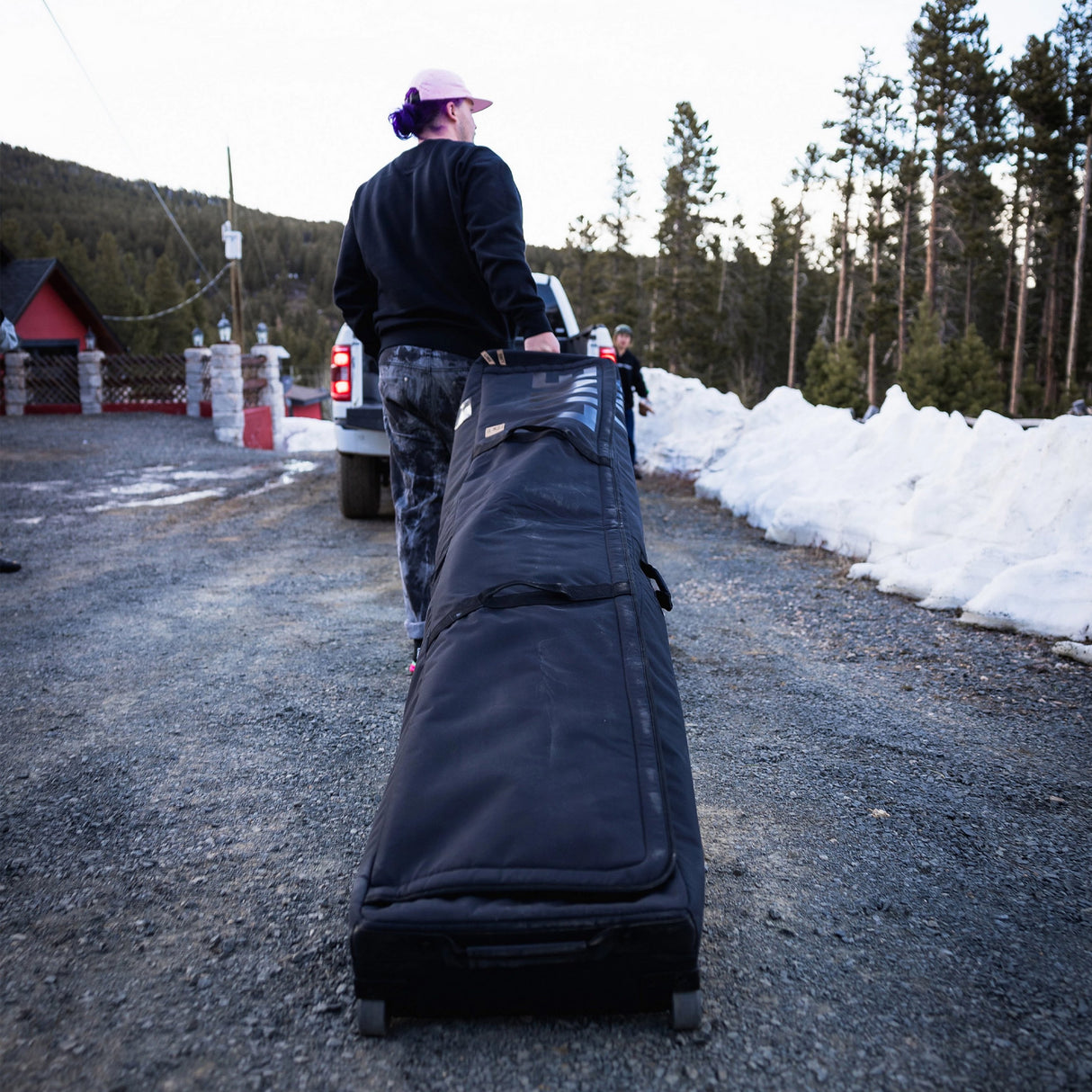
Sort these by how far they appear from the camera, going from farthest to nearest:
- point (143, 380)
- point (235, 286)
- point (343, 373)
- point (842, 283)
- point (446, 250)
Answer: point (842, 283) → point (235, 286) → point (143, 380) → point (343, 373) → point (446, 250)

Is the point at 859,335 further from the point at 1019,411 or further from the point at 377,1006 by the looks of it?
the point at 377,1006

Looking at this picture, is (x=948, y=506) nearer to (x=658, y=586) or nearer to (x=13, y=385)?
(x=658, y=586)

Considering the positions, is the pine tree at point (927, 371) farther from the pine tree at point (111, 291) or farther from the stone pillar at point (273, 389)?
the pine tree at point (111, 291)

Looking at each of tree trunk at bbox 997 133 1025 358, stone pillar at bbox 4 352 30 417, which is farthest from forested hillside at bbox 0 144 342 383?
tree trunk at bbox 997 133 1025 358

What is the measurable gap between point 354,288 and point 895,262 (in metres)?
41.6

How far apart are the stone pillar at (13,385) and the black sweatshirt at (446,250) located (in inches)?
906

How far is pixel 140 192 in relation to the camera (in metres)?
108

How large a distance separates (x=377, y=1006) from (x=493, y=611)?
79cm

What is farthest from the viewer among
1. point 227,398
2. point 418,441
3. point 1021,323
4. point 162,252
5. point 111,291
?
point 162,252

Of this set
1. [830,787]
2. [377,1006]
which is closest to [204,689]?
[377,1006]

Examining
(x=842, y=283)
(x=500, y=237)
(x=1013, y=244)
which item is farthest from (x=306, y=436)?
(x=1013, y=244)

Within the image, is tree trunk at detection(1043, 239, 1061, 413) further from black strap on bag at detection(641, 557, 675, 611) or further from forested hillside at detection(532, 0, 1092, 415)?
black strap on bag at detection(641, 557, 675, 611)

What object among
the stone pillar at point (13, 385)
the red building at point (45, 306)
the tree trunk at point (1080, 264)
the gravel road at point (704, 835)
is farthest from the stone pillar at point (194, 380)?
the tree trunk at point (1080, 264)

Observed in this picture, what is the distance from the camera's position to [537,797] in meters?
1.46
